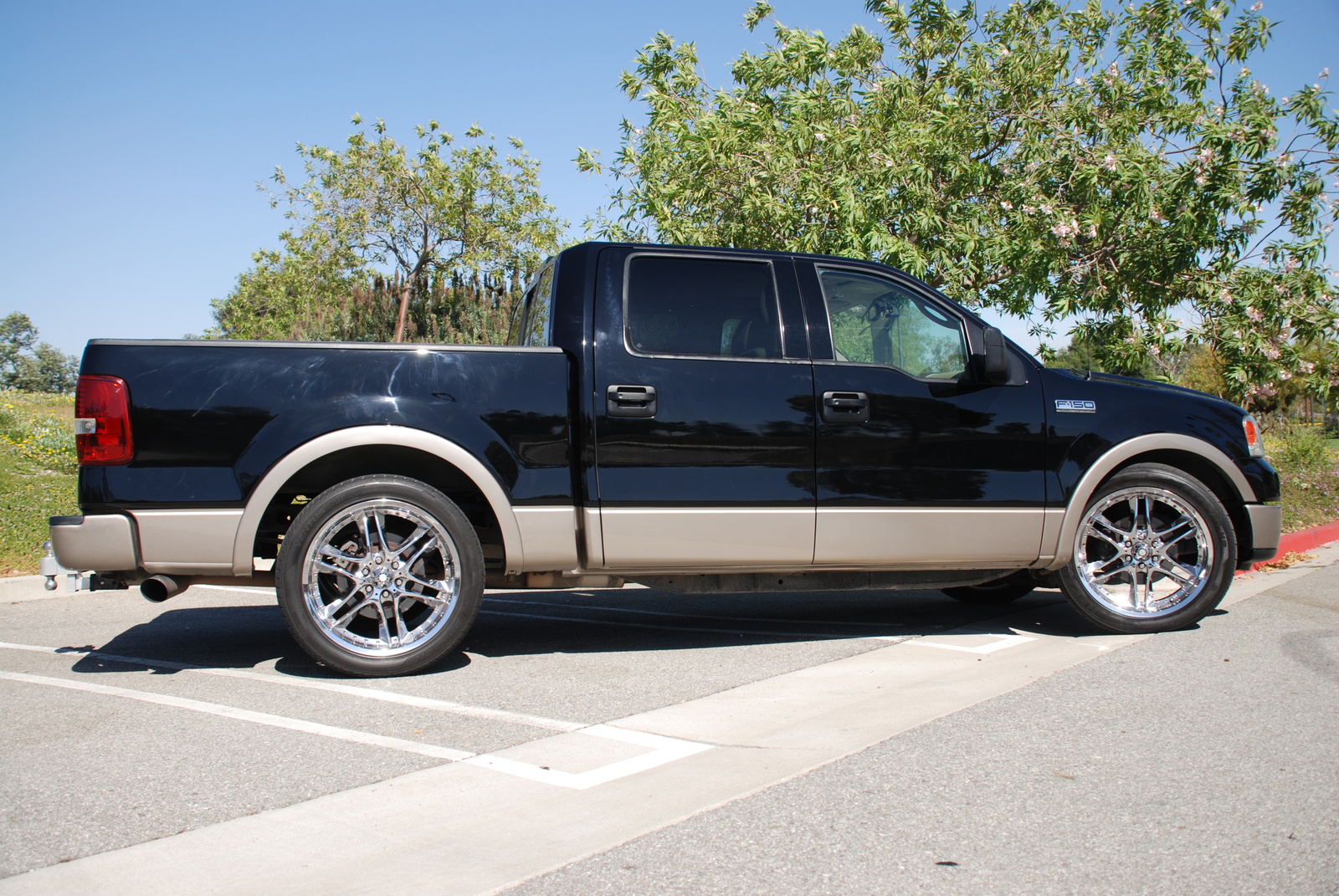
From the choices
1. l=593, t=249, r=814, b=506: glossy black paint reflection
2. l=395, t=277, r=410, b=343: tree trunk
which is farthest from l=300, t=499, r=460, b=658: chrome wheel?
l=395, t=277, r=410, b=343: tree trunk

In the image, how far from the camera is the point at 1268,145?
10.4 meters

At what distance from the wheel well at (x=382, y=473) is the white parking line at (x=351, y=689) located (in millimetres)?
587

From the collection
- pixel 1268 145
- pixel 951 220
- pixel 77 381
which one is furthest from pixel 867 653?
pixel 1268 145

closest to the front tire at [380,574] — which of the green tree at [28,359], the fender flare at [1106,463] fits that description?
the fender flare at [1106,463]

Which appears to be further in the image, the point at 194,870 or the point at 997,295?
the point at 997,295

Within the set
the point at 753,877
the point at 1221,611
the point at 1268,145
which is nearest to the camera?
the point at 753,877

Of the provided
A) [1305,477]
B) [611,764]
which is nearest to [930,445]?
[611,764]

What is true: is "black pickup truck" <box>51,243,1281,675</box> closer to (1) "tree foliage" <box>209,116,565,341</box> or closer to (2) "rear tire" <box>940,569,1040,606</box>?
(2) "rear tire" <box>940,569,1040,606</box>

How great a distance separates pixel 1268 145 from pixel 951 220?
10.4 feet

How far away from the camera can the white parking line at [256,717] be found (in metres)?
3.64

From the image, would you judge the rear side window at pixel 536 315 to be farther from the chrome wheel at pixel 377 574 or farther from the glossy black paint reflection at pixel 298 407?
the chrome wheel at pixel 377 574

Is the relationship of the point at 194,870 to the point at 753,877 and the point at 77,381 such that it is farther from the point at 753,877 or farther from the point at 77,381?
the point at 77,381

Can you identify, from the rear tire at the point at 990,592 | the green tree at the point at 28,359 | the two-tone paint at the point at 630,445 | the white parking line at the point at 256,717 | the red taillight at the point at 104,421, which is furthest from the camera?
the green tree at the point at 28,359

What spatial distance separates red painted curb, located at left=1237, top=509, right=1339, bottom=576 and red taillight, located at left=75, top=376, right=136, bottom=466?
896 cm
